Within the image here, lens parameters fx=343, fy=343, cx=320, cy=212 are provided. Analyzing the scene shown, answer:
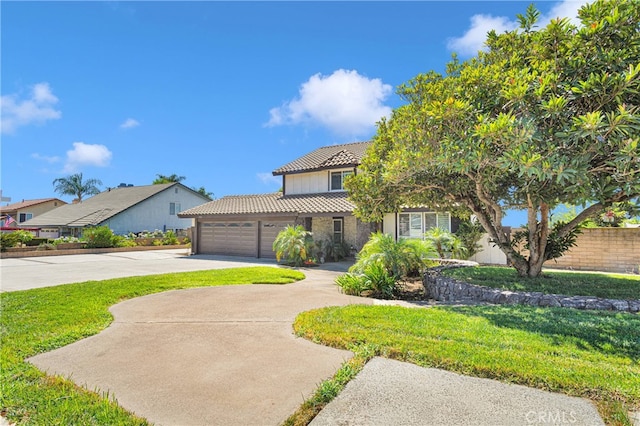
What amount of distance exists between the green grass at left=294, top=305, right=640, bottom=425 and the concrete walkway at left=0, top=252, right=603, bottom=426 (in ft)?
0.64

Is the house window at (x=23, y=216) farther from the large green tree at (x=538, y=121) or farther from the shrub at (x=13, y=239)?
the large green tree at (x=538, y=121)

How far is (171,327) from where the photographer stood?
541 centimetres

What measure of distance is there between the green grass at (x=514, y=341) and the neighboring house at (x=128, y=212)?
28213mm

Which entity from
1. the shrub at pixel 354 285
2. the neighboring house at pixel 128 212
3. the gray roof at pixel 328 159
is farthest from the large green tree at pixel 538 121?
the neighboring house at pixel 128 212

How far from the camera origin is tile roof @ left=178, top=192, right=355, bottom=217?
1802 cm

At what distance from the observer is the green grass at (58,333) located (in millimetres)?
2861

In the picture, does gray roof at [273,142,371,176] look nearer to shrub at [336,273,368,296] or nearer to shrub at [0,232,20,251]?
shrub at [336,273,368,296]

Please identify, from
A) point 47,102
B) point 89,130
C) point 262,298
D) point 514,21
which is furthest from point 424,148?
point 89,130

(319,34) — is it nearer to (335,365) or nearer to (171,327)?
(171,327)

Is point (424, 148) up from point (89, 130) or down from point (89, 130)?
down

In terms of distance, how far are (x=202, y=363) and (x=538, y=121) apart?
676cm

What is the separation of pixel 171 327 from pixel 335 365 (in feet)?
9.80

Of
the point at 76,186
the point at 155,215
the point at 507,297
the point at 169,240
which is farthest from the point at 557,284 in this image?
the point at 76,186

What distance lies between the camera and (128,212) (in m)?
30.9
